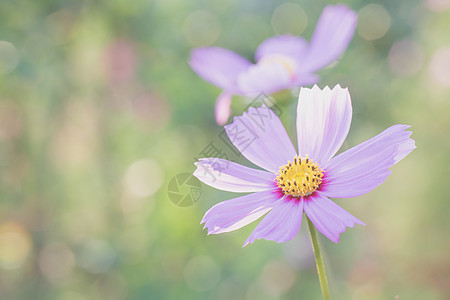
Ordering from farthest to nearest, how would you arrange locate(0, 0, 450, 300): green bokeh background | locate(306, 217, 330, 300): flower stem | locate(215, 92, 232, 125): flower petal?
locate(0, 0, 450, 300): green bokeh background < locate(215, 92, 232, 125): flower petal < locate(306, 217, 330, 300): flower stem

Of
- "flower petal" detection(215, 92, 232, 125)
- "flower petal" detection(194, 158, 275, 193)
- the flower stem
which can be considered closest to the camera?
the flower stem

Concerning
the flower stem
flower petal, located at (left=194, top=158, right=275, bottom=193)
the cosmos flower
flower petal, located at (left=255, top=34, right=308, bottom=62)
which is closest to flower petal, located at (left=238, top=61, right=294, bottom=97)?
the cosmos flower

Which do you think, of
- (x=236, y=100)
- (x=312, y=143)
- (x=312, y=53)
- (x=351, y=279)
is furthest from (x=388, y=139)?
(x=351, y=279)

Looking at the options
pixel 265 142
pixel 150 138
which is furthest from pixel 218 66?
pixel 150 138

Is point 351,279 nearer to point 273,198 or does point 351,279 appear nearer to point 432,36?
point 432,36

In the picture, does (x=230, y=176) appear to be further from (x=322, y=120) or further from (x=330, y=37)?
(x=330, y=37)

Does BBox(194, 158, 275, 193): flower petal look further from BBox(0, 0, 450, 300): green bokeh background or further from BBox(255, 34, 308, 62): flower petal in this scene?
BBox(0, 0, 450, 300): green bokeh background
